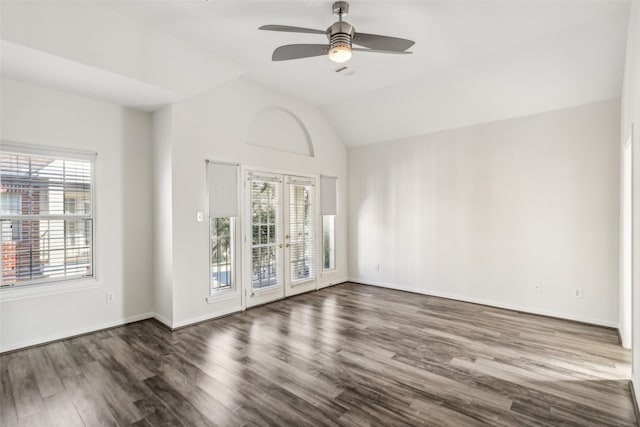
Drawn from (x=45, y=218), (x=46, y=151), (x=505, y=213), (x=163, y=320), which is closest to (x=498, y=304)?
(x=505, y=213)

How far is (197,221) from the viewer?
14.3ft

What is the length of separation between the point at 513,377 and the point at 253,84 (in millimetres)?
4889

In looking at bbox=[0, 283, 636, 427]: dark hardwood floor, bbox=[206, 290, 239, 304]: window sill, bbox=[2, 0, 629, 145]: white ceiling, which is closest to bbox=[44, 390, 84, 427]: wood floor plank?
bbox=[0, 283, 636, 427]: dark hardwood floor

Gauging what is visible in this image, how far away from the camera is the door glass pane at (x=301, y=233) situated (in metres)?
5.63

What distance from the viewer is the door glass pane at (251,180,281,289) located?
502 centimetres

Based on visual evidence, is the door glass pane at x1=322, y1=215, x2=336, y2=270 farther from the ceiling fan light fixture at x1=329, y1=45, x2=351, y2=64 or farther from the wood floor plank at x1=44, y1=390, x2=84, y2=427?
the wood floor plank at x1=44, y1=390, x2=84, y2=427

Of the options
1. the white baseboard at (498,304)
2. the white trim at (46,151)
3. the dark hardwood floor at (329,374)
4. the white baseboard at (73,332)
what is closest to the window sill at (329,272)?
the white baseboard at (498,304)

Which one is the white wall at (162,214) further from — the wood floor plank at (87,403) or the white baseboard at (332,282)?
the white baseboard at (332,282)

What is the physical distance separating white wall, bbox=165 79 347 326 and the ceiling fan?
5.77 feet

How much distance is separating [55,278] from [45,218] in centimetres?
72

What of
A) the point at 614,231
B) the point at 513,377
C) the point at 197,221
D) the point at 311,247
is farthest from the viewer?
the point at 311,247

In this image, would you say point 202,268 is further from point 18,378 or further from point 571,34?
point 571,34

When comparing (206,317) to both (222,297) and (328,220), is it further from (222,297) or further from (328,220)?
(328,220)

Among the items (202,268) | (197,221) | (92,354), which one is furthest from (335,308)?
(92,354)
